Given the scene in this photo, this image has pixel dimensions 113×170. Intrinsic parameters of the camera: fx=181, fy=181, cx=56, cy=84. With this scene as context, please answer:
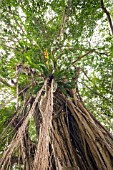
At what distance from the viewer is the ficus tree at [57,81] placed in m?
1.75

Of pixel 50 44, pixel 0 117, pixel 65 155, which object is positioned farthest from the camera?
pixel 0 117

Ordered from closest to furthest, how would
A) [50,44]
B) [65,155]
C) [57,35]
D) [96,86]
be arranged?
[65,155], [50,44], [57,35], [96,86]

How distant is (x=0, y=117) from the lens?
2.67m

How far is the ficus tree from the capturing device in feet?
5.74

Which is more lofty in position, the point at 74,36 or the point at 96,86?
the point at 74,36

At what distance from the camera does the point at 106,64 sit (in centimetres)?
286

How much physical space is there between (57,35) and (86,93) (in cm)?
129

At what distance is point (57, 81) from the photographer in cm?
201

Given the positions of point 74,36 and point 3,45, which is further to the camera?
point 3,45

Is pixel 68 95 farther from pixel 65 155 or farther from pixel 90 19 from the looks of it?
pixel 90 19

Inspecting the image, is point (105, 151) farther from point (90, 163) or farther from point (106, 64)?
point (106, 64)

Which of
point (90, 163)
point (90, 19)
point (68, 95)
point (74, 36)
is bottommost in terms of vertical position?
point (90, 163)

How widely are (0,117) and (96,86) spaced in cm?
171

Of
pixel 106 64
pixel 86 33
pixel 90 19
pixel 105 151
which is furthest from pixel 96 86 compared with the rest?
pixel 105 151
